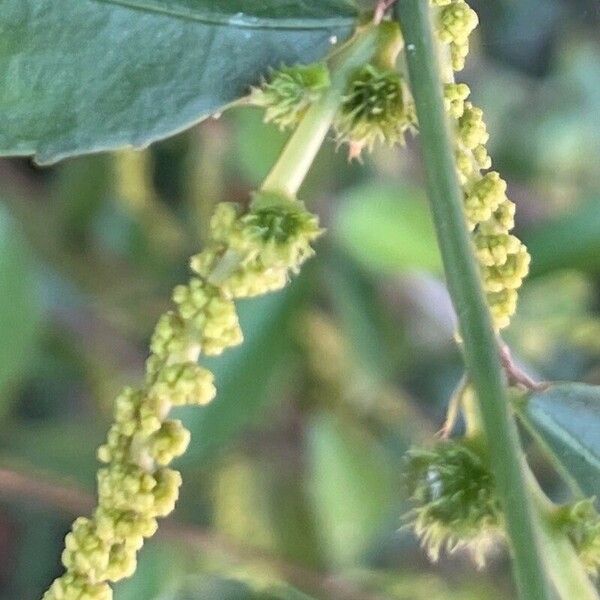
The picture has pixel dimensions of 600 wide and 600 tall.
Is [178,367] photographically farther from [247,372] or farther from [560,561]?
[247,372]

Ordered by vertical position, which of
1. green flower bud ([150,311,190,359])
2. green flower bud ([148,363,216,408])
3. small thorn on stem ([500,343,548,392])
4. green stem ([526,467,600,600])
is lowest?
green stem ([526,467,600,600])

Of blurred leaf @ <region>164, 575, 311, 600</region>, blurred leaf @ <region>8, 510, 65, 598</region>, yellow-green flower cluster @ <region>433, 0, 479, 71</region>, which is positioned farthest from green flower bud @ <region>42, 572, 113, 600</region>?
blurred leaf @ <region>8, 510, 65, 598</region>

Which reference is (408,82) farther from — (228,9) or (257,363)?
(257,363)

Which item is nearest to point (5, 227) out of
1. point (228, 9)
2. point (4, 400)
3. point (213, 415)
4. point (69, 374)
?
point (4, 400)

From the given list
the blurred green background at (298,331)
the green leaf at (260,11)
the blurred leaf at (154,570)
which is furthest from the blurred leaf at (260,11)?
the blurred leaf at (154,570)

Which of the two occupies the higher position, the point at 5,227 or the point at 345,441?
the point at 5,227

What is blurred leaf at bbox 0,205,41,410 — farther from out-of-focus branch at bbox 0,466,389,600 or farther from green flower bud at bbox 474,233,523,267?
green flower bud at bbox 474,233,523,267

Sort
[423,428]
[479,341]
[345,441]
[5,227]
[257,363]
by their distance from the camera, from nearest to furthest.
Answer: [479,341]
[5,227]
[257,363]
[345,441]
[423,428]
